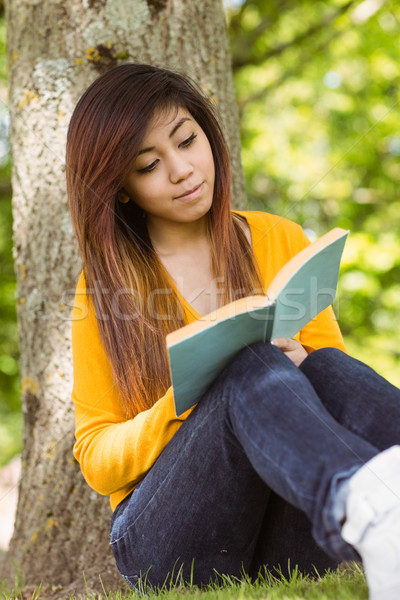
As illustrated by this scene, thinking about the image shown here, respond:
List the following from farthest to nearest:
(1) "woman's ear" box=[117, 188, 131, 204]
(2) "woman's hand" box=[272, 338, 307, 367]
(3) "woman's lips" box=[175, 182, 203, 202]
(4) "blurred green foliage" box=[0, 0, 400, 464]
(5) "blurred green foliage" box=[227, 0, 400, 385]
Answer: (5) "blurred green foliage" box=[227, 0, 400, 385], (4) "blurred green foliage" box=[0, 0, 400, 464], (1) "woman's ear" box=[117, 188, 131, 204], (3) "woman's lips" box=[175, 182, 203, 202], (2) "woman's hand" box=[272, 338, 307, 367]

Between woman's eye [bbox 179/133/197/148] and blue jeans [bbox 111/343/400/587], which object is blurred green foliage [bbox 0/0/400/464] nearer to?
woman's eye [bbox 179/133/197/148]

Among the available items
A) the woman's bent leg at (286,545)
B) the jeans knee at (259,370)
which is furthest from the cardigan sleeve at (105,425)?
the woman's bent leg at (286,545)

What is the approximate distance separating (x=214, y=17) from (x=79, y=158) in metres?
1.22

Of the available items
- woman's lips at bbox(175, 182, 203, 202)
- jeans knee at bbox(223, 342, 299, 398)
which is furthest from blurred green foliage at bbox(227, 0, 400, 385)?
jeans knee at bbox(223, 342, 299, 398)

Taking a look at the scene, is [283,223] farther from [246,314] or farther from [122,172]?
[246,314]

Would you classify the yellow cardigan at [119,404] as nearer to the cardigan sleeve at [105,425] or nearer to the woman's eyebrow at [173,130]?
the cardigan sleeve at [105,425]

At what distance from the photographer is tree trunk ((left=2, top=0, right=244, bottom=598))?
8.07 ft

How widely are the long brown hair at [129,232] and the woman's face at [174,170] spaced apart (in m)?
0.05

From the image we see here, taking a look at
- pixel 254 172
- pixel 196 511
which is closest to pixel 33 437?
pixel 196 511

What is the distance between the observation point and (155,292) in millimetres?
1945

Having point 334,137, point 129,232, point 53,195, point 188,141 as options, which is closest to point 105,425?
point 129,232

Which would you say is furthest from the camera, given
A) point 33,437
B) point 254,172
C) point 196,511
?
point 254,172

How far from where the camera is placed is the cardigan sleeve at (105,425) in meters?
1.59

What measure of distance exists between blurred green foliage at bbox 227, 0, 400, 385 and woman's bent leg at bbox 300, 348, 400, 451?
5890 mm
